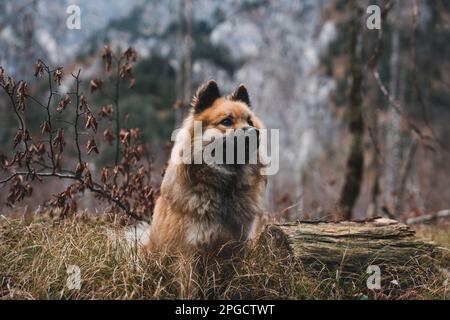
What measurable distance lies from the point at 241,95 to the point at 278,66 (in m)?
17.2

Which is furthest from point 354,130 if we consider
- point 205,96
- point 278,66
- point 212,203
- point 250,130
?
point 278,66

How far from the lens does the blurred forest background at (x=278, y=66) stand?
1582 cm

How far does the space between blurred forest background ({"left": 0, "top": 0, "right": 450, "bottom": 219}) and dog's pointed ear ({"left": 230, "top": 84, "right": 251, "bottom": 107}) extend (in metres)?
9.28

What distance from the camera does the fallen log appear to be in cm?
397

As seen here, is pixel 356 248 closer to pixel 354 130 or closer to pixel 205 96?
pixel 205 96

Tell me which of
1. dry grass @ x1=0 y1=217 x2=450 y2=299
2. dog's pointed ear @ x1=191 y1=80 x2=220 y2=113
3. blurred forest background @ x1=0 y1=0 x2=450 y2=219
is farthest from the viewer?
blurred forest background @ x1=0 y1=0 x2=450 y2=219

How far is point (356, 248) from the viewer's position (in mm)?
4074

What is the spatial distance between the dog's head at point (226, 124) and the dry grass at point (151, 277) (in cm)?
88

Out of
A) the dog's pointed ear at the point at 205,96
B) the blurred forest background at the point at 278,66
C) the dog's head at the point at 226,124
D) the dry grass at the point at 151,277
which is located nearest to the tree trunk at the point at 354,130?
the dog's head at the point at 226,124

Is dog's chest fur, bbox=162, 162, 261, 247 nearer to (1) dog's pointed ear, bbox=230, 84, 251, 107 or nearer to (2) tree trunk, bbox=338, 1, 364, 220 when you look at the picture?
(1) dog's pointed ear, bbox=230, 84, 251, 107

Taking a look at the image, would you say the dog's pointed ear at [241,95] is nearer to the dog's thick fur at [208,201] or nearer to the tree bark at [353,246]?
the dog's thick fur at [208,201]

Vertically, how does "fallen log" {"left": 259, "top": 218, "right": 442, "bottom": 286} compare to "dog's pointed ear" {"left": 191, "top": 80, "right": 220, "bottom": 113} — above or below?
below

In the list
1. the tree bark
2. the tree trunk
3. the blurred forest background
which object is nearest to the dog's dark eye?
the tree bark
